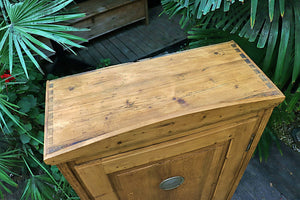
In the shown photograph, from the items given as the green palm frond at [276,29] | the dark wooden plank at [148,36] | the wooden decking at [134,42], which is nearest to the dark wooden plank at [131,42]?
the wooden decking at [134,42]

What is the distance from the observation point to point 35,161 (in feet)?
5.01

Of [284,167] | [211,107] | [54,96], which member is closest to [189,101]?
[211,107]

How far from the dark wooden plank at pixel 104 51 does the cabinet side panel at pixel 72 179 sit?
2.31 m

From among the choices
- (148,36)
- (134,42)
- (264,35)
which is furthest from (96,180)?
(148,36)

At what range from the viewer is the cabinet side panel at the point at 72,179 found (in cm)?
80

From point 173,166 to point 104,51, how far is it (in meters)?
2.58

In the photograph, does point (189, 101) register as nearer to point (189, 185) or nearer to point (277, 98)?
point (277, 98)

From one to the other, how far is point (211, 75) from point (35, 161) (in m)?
1.29

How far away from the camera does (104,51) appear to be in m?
3.29

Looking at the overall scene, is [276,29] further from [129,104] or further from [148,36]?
[148,36]

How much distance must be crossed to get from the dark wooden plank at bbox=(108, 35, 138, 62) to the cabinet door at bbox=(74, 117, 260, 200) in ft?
7.09

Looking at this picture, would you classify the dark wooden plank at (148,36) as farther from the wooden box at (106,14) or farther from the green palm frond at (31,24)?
the green palm frond at (31,24)

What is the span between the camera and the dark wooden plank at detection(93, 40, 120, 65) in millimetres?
3125

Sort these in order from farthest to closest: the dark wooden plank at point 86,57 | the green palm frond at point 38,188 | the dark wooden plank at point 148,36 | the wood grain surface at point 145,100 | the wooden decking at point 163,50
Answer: the dark wooden plank at point 148,36 < the dark wooden plank at point 86,57 < the wooden decking at point 163,50 < the green palm frond at point 38,188 < the wood grain surface at point 145,100
